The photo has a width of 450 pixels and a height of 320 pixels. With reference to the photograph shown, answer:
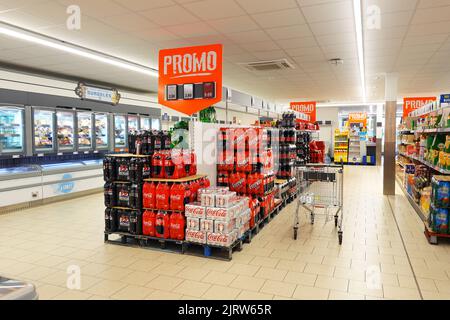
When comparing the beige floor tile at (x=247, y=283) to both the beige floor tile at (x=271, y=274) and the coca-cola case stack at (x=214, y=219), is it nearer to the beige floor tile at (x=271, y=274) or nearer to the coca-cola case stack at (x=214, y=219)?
the beige floor tile at (x=271, y=274)

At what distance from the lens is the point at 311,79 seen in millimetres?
10680

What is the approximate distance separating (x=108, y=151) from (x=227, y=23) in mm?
6483

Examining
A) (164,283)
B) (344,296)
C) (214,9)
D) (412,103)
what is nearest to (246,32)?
(214,9)

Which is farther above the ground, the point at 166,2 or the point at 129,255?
the point at 166,2

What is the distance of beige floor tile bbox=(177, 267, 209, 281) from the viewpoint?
12.8ft

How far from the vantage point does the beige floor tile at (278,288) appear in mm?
3498

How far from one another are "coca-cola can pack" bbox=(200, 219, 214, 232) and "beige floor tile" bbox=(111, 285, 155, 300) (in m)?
1.19

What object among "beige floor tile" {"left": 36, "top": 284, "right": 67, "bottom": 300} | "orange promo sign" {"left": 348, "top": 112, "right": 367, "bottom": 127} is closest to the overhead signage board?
"beige floor tile" {"left": 36, "top": 284, "right": 67, "bottom": 300}

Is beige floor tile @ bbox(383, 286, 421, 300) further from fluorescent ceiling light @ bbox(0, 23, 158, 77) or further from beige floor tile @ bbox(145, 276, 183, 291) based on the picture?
fluorescent ceiling light @ bbox(0, 23, 158, 77)
